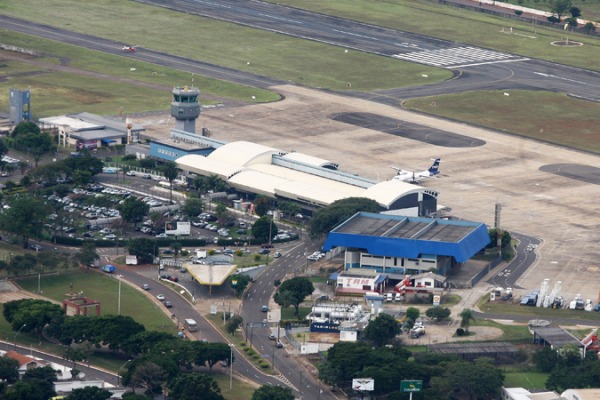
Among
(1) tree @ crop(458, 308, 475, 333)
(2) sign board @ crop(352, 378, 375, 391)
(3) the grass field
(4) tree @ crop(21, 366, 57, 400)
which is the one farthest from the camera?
(1) tree @ crop(458, 308, 475, 333)

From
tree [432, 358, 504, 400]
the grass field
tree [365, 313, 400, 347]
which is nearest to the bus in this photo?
tree [365, 313, 400, 347]

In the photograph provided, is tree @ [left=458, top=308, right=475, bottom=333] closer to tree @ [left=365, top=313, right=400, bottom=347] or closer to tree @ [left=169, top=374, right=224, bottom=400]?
tree @ [left=365, top=313, right=400, bottom=347]

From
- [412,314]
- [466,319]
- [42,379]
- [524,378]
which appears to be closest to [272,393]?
[42,379]

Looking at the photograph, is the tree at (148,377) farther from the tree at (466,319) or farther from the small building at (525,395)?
the tree at (466,319)

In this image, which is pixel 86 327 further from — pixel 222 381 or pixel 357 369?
pixel 357 369

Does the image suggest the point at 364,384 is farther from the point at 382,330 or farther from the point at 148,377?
the point at 148,377
